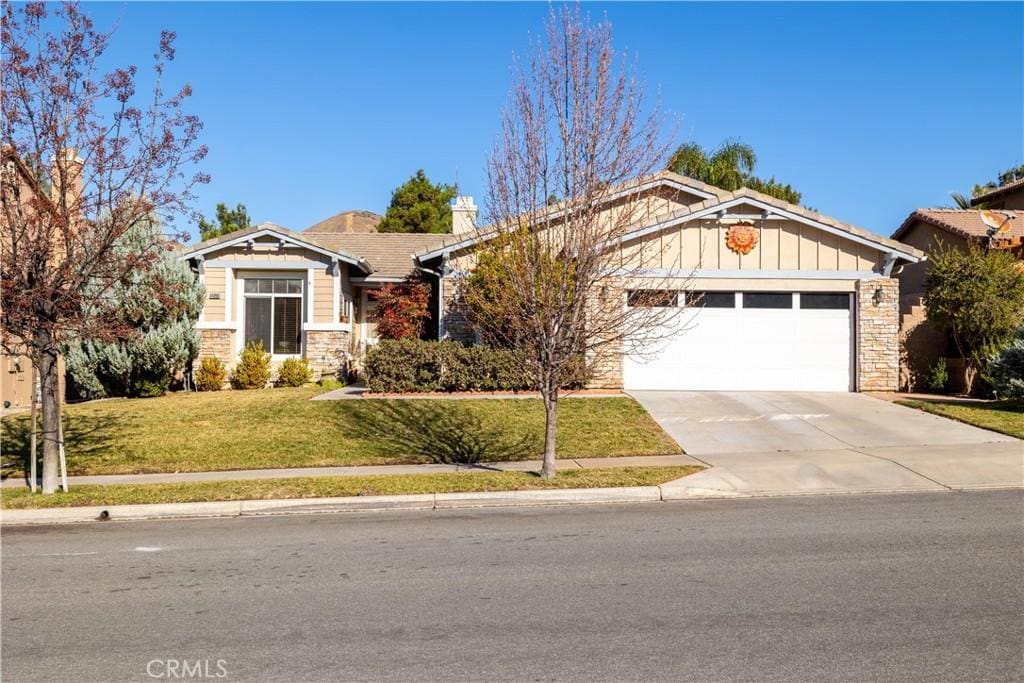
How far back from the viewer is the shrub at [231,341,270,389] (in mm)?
19984

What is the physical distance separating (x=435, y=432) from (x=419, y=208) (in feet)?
97.7

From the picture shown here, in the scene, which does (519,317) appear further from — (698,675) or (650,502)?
(698,675)

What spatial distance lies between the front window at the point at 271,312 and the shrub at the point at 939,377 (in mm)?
15553

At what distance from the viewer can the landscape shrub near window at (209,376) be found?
19938 millimetres

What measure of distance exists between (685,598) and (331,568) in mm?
2922

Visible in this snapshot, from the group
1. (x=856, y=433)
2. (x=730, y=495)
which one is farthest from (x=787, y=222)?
(x=730, y=495)

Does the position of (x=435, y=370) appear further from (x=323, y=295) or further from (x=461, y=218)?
(x=461, y=218)

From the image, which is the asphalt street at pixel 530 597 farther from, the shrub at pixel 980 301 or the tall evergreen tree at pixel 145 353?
the tall evergreen tree at pixel 145 353

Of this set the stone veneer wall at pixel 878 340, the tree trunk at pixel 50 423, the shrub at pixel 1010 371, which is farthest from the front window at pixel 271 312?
the shrub at pixel 1010 371

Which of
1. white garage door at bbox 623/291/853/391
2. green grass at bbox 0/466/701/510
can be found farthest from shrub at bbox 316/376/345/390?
green grass at bbox 0/466/701/510

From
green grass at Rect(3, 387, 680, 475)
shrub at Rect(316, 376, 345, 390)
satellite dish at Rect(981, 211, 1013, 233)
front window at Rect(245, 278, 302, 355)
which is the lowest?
green grass at Rect(3, 387, 680, 475)

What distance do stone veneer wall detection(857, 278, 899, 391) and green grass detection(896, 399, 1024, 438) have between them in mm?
1608

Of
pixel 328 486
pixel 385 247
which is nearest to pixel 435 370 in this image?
pixel 328 486

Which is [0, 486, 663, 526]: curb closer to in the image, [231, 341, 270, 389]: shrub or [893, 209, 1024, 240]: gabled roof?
[231, 341, 270, 389]: shrub
